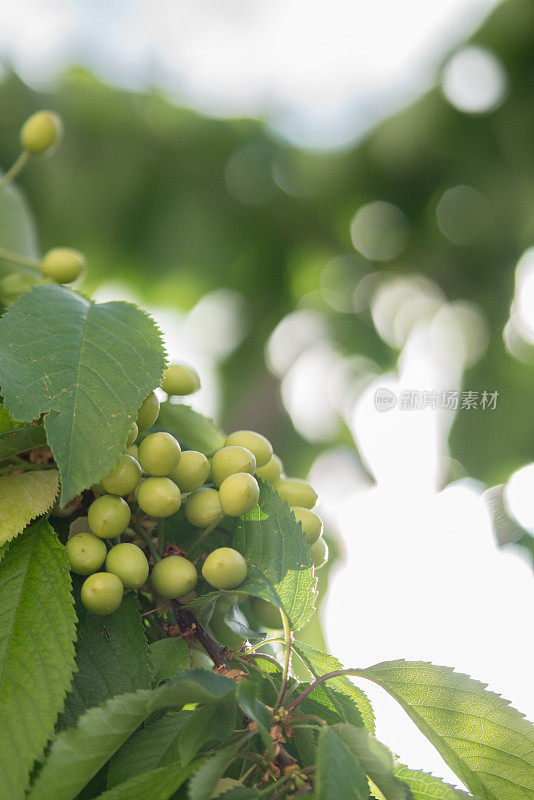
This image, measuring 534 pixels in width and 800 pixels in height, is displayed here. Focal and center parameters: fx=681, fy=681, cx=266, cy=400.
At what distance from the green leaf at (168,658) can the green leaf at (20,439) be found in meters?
0.14

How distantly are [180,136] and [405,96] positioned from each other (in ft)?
2.13

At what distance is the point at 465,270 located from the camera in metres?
1.95

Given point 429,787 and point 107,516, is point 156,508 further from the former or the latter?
point 429,787

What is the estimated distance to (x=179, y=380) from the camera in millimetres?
493

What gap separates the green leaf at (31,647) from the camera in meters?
0.33

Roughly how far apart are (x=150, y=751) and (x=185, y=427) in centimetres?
24

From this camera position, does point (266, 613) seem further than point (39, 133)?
No

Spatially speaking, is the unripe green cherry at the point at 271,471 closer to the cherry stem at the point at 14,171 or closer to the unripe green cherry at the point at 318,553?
the unripe green cherry at the point at 318,553

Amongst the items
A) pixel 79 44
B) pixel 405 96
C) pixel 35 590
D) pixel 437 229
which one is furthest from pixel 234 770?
pixel 79 44

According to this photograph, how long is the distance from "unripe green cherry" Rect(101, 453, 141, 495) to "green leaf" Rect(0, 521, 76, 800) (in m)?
0.04
